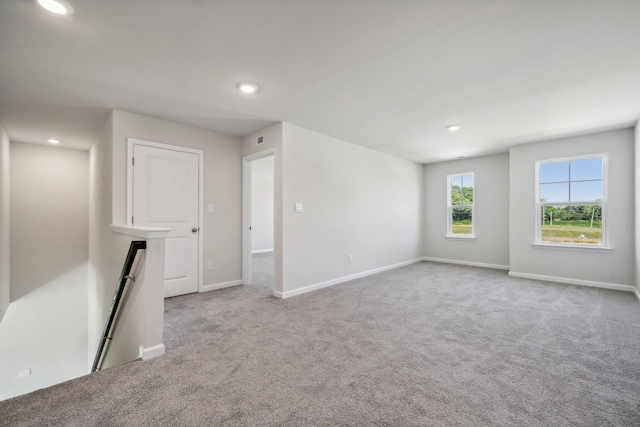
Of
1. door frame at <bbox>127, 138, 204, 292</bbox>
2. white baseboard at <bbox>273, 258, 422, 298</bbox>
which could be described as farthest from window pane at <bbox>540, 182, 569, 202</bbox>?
door frame at <bbox>127, 138, 204, 292</bbox>

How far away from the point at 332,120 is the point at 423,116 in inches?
46.9

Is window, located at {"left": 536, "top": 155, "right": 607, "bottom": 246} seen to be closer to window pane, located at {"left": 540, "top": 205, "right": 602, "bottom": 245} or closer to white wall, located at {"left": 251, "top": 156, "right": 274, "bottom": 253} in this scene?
window pane, located at {"left": 540, "top": 205, "right": 602, "bottom": 245}

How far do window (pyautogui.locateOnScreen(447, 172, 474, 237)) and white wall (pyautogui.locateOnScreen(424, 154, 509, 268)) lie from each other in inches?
4.1

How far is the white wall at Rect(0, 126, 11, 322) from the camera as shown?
4012mm

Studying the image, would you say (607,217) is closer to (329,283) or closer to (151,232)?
(329,283)

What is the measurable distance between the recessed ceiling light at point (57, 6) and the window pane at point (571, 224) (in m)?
6.49

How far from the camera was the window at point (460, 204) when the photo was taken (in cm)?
618

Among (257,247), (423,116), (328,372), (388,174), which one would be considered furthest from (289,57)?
(257,247)

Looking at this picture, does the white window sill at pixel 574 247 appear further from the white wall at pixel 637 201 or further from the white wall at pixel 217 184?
the white wall at pixel 217 184

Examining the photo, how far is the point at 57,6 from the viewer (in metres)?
1.65

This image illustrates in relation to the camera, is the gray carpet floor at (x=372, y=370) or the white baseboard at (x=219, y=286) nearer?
the gray carpet floor at (x=372, y=370)

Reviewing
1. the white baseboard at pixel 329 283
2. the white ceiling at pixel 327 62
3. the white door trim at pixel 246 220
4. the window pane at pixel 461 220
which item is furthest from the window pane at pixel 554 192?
the white door trim at pixel 246 220

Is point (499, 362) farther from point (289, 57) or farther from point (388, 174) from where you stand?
point (388, 174)

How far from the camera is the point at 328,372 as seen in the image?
6.49 feet
